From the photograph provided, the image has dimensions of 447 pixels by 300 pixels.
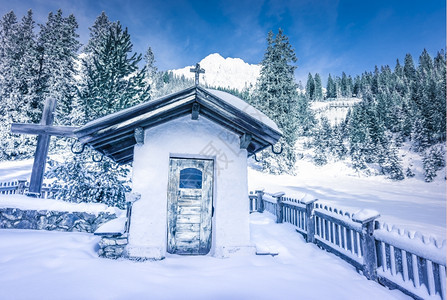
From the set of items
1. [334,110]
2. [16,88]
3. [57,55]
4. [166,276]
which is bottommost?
[166,276]

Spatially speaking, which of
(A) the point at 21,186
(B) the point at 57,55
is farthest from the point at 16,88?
(A) the point at 21,186

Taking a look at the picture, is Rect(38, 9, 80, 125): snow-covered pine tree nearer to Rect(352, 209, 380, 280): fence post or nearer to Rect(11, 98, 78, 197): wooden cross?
Rect(11, 98, 78, 197): wooden cross

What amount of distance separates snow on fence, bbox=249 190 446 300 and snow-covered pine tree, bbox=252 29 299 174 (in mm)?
18597

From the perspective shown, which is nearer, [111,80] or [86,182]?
[86,182]

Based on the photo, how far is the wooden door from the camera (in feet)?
16.8

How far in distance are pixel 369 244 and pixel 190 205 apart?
3837 millimetres

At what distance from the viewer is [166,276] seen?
12.5 feet

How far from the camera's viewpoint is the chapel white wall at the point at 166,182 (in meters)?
4.77

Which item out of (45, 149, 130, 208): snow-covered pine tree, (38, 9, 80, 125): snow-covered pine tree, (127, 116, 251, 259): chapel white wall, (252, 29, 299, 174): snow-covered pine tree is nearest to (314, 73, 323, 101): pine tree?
(252, 29, 299, 174): snow-covered pine tree

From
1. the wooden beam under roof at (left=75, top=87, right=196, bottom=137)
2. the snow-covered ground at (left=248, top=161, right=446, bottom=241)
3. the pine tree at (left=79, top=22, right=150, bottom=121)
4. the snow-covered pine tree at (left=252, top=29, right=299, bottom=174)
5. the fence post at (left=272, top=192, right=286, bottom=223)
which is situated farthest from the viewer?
the snow-covered pine tree at (left=252, top=29, right=299, bottom=174)

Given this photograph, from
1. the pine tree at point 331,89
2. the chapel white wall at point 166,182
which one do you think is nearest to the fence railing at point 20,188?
the chapel white wall at point 166,182

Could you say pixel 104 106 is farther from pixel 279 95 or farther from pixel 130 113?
pixel 279 95

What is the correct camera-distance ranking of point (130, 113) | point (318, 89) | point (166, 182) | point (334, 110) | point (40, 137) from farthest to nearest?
1. point (318, 89)
2. point (334, 110)
3. point (40, 137)
4. point (166, 182)
5. point (130, 113)

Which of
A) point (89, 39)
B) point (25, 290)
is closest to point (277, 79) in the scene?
point (89, 39)
